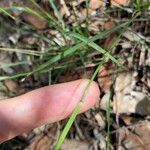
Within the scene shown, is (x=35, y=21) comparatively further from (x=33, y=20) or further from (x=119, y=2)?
(x=119, y=2)

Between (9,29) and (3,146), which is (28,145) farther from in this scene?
(9,29)

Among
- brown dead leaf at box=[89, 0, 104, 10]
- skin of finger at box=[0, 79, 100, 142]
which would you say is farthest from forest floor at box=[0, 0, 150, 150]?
skin of finger at box=[0, 79, 100, 142]

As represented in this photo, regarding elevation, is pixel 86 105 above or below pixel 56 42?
below

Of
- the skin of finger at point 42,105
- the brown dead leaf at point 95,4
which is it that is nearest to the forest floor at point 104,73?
the brown dead leaf at point 95,4

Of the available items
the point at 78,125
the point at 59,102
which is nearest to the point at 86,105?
the point at 59,102

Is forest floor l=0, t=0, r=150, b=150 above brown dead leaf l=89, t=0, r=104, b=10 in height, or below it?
below

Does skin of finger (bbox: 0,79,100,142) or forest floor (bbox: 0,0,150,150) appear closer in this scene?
skin of finger (bbox: 0,79,100,142)

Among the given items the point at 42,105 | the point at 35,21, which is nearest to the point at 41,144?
the point at 42,105

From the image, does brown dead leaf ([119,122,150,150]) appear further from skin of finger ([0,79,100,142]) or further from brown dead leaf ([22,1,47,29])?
brown dead leaf ([22,1,47,29])

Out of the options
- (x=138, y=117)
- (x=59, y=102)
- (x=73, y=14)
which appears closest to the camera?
(x=59, y=102)
